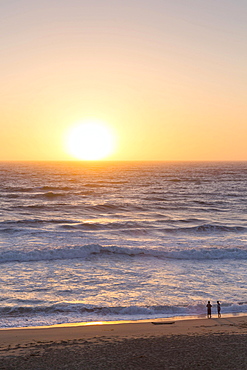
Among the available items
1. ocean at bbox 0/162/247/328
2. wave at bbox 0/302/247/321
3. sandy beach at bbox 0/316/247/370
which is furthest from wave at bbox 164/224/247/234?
sandy beach at bbox 0/316/247/370

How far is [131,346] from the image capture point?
11.4 m

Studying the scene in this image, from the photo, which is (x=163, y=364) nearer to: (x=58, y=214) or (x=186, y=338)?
(x=186, y=338)

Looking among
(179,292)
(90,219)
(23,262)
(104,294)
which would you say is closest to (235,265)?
(179,292)

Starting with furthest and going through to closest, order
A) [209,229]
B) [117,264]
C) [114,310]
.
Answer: [209,229], [117,264], [114,310]

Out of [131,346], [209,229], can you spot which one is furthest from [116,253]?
[131,346]

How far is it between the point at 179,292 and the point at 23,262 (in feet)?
38.0

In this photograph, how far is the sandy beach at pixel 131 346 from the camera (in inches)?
393

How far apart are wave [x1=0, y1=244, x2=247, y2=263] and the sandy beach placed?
39.1 feet

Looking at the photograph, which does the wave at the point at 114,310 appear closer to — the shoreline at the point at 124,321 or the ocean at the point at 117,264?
the ocean at the point at 117,264

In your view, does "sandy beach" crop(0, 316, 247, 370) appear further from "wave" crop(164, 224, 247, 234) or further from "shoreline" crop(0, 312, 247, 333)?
"wave" crop(164, 224, 247, 234)

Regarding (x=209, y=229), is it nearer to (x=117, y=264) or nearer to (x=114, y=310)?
(x=117, y=264)

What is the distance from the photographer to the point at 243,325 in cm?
1359

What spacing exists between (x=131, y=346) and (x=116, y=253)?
1560cm

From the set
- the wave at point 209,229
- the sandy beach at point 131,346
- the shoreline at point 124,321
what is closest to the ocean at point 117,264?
the wave at point 209,229
